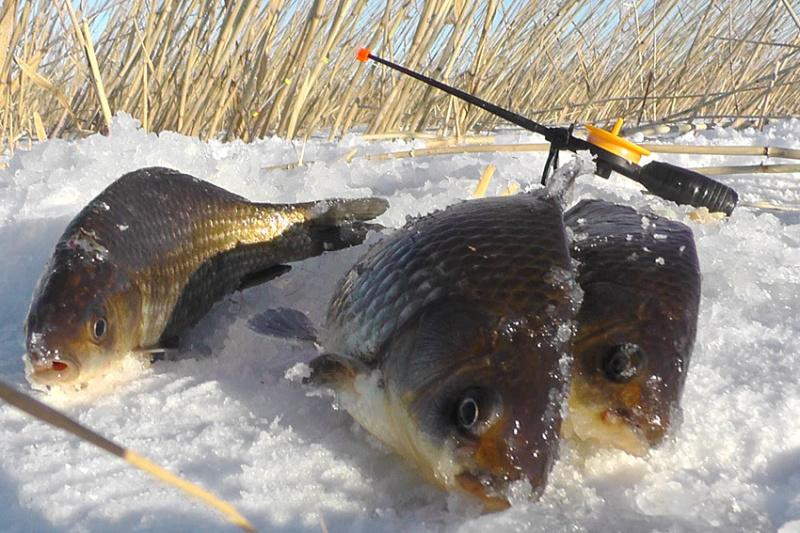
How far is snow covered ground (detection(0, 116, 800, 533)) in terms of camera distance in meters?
1.02

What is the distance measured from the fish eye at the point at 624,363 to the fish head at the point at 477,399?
85 mm

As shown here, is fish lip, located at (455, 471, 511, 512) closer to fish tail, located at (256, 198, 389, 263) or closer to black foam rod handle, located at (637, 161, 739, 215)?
fish tail, located at (256, 198, 389, 263)

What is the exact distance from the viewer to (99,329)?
159 cm

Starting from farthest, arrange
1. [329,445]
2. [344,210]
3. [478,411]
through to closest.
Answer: [344,210] < [329,445] < [478,411]

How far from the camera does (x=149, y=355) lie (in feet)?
5.68

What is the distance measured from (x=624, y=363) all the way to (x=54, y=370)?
115 centimetres

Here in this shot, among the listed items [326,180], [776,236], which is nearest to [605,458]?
Result: [776,236]

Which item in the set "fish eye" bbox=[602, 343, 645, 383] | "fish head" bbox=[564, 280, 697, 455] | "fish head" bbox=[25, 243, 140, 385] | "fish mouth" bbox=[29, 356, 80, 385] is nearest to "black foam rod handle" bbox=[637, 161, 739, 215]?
"fish head" bbox=[564, 280, 697, 455]

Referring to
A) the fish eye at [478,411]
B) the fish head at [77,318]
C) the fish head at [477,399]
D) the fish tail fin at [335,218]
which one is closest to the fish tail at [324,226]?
the fish tail fin at [335,218]

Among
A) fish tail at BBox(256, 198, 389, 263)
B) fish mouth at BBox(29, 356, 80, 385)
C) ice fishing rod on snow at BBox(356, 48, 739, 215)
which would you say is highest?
ice fishing rod on snow at BBox(356, 48, 739, 215)

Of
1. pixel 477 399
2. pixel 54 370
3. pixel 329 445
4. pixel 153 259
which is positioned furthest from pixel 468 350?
pixel 153 259

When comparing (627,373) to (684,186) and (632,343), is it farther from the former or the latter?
(684,186)

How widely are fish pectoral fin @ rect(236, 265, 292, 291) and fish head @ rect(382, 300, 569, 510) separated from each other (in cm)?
97

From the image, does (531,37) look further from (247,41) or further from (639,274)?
(639,274)
